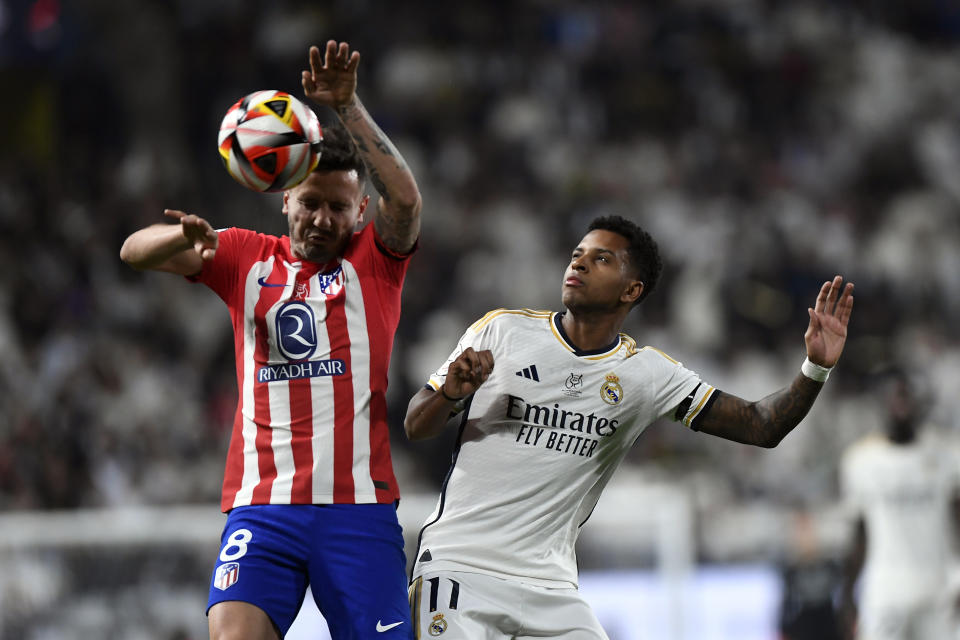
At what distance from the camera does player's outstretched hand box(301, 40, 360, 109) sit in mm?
4332

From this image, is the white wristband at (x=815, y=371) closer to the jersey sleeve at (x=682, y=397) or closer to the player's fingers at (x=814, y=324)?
the player's fingers at (x=814, y=324)

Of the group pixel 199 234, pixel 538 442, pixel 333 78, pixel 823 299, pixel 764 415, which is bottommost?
pixel 538 442

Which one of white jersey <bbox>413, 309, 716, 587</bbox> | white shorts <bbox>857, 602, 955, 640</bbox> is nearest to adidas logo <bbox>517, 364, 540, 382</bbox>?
white jersey <bbox>413, 309, 716, 587</bbox>

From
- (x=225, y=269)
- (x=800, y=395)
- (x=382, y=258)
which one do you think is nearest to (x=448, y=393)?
(x=382, y=258)

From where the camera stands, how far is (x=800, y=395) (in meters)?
4.92

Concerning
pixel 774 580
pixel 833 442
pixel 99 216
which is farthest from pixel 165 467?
pixel 833 442

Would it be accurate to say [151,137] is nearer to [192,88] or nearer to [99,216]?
[192,88]

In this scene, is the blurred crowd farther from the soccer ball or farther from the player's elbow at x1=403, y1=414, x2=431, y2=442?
the soccer ball

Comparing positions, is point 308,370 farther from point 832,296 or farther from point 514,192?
Answer: point 514,192

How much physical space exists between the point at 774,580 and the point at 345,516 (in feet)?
20.0

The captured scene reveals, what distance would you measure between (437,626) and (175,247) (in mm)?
1675

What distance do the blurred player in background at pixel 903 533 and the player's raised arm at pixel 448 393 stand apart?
15.8ft

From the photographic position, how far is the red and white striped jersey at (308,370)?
177 inches

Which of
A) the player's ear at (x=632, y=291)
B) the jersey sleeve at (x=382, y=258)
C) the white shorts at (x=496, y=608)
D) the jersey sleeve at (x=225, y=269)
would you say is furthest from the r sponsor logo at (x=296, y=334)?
the player's ear at (x=632, y=291)
